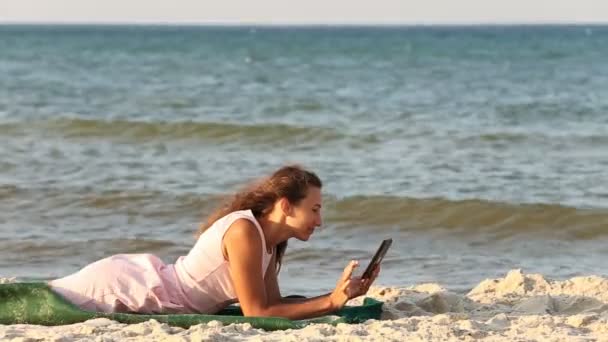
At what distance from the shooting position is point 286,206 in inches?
208

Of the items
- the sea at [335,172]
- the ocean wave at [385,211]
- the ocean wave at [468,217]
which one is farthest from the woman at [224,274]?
the ocean wave at [468,217]

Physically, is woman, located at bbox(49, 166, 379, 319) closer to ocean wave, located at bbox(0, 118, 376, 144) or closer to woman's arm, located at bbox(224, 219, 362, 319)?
woman's arm, located at bbox(224, 219, 362, 319)

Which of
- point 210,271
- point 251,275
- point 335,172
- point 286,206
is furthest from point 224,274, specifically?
point 335,172

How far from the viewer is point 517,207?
10.0 meters

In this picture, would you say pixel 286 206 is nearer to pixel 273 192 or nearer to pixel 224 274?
pixel 273 192

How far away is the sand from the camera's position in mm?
5016

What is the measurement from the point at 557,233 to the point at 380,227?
1488mm

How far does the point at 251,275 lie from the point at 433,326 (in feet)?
2.94

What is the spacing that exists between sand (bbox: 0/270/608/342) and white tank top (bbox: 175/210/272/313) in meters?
0.24

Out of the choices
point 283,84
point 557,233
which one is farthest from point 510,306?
point 283,84

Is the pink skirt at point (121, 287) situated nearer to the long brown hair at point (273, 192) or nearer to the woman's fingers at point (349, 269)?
the long brown hair at point (273, 192)

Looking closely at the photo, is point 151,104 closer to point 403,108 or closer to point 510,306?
point 403,108

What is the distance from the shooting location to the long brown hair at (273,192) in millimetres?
5285

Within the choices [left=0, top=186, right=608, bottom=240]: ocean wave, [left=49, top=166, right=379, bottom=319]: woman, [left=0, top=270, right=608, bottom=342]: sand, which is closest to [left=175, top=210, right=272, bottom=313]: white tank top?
[left=49, top=166, right=379, bottom=319]: woman
